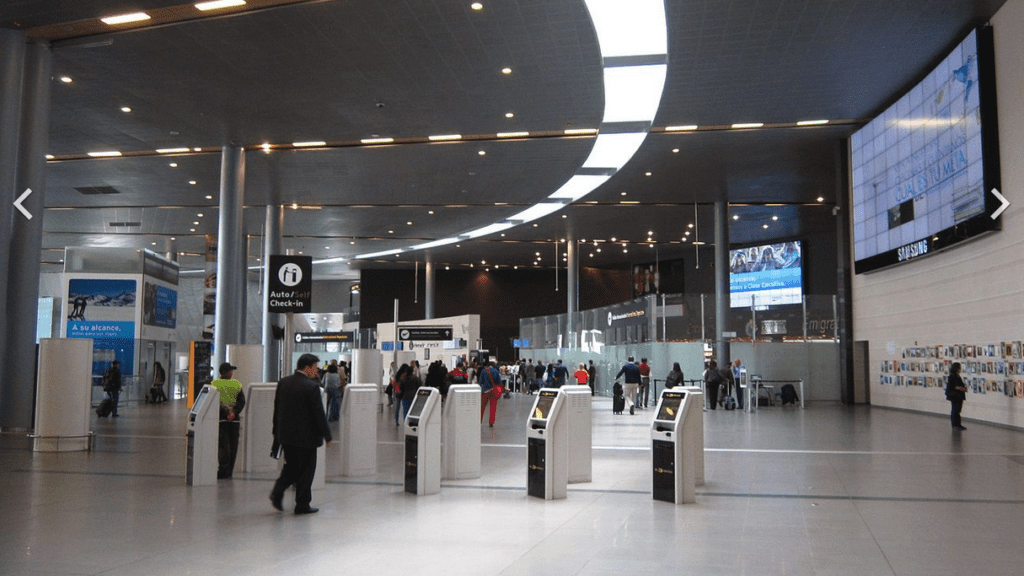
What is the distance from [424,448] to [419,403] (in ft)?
1.66

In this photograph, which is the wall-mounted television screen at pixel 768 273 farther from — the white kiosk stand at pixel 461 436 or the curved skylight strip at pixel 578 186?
the white kiosk stand at pixel 461 436

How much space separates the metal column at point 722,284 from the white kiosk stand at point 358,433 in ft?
55.4

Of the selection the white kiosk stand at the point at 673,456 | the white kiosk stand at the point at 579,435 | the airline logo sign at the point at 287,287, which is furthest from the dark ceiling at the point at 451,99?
the white kiosk stand at the point at 673,456

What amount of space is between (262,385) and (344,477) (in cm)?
141

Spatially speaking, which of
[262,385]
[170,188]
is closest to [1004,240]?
[262,385]

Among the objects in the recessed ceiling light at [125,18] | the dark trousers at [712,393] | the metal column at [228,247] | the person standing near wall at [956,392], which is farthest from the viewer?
the dark trousers at [712,393]

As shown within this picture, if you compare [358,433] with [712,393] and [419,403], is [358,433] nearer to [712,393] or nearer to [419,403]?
[419,403]

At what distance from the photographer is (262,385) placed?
30.5ft

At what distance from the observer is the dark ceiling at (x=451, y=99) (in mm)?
12961

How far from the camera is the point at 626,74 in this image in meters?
15.1

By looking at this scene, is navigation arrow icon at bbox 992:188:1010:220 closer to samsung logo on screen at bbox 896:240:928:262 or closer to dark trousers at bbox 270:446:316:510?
samsung logo on screen at bbox 896:240:928:262

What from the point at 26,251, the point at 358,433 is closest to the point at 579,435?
the point at 358,433

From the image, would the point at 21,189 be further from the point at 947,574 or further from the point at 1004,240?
the point at 1004,240

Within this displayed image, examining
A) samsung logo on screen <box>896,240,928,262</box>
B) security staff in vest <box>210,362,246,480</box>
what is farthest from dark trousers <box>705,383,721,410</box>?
security staff in vest <box>210,362,246,480</box>
